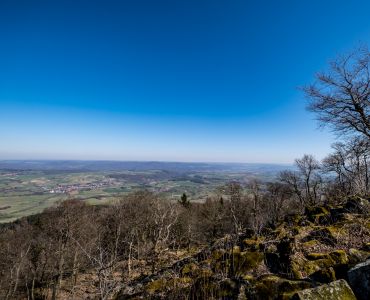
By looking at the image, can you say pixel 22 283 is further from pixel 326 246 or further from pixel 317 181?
pixel 317 181

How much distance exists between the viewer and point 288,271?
24.8ft

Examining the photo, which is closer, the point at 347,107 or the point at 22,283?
the point at 347,107

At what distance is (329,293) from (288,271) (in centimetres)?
344

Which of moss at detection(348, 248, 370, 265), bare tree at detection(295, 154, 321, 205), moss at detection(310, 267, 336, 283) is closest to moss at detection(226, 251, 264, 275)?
moss at detection(310, 267, 336, 283)

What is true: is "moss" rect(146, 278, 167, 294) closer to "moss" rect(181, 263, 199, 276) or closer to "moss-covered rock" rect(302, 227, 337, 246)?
"moss" rect(181, 263, 199, 276)

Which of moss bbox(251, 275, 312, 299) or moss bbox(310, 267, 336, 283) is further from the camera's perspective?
moss bbox(310, 267, 336, 283)

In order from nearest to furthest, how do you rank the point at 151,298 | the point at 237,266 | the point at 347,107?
the point at 151,298, the point at 237,266, the point at 347,107

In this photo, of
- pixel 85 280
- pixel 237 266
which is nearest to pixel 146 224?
pixel 85 280

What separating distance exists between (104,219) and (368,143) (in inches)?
1496

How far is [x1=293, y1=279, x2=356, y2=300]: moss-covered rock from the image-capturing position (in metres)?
4.33

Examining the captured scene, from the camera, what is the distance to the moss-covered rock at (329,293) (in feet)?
14.2

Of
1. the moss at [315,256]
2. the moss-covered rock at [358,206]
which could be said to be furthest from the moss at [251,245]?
the moss-covered rock at [358,206]

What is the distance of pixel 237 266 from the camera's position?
8.47 meters

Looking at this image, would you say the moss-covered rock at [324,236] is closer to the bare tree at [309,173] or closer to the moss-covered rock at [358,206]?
the moss-covered rock at [358,206]
